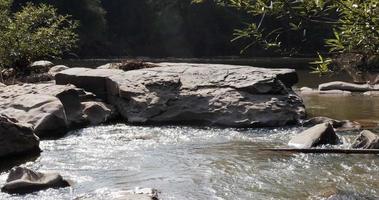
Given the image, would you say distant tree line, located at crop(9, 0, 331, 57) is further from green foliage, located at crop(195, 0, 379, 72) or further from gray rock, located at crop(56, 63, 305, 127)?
green foliage, located at crop(195, 0, 379, 72)

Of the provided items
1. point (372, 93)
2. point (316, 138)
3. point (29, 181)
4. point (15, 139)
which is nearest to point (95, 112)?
point (15, 139)

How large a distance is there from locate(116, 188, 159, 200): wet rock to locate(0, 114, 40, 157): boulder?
354 centimetres

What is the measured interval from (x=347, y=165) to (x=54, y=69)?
12439 millimetres

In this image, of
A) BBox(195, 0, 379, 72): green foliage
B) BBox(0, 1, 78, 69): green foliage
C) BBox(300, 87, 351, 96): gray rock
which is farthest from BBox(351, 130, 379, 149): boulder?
BBox(0, 1, 78, 69): green foliage

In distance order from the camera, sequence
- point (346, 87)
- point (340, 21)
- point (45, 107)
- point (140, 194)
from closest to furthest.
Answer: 1. point (340, 21)
2. point (140, 194)
3. point (45, 107)
4. point (346, 87)

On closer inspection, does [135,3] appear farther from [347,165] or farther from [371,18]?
[371,18]

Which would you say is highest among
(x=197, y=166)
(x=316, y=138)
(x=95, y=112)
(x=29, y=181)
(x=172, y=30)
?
(x=29, y=181)

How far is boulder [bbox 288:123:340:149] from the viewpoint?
1099 cm

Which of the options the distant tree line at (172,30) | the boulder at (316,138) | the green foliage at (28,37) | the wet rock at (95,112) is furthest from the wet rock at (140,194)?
the distant tree line at (172,30)

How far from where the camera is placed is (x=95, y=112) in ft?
45.5

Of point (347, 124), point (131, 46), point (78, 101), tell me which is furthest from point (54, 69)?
point (131, 46)

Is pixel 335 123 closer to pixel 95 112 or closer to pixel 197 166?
pixel 197 166

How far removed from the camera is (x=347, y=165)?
31.0ft

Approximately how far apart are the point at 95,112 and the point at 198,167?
5.21 m
